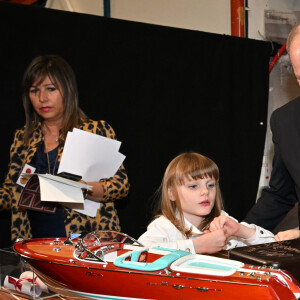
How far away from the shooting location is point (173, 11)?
5.02 meters

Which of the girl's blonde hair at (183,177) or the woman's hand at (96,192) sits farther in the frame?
the woman's hand at (96,192)

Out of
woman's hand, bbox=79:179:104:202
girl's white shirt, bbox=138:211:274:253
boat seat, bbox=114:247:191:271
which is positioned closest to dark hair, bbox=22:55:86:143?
woman's hand, bbox=79:179:104:202

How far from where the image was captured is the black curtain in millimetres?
3264

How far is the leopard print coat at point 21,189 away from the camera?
264cm

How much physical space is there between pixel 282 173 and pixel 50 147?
121 centimetres

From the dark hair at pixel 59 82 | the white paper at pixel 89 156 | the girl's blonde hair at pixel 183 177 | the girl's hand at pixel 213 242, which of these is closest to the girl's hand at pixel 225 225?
the girl's hand at pixel 213 242

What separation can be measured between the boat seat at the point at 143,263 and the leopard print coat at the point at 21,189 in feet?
4.88

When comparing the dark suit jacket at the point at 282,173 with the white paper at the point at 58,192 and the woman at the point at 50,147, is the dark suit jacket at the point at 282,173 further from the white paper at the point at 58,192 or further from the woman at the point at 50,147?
the woman at the point at 50,147

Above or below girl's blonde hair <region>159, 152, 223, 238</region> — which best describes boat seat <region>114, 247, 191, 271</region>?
below

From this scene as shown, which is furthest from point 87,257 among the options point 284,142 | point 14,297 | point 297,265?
point 284,142

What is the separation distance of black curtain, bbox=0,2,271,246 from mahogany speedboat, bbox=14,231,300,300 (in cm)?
215

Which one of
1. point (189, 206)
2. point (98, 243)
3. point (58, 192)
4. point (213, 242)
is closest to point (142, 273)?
point (98, 243)

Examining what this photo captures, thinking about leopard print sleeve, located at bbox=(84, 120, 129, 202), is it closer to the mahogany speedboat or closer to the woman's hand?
the woman's hand

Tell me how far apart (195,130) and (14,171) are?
1.65 metres
